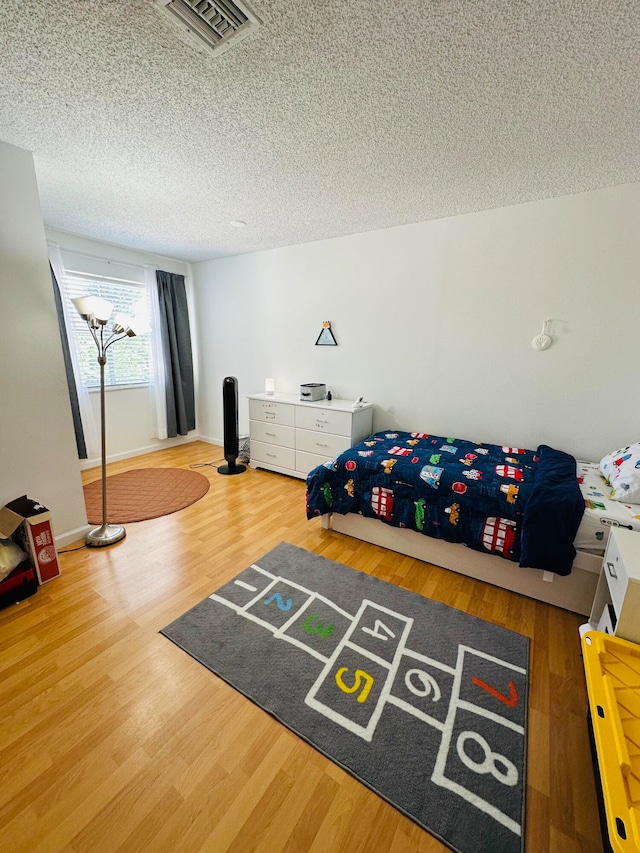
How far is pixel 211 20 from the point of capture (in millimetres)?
1135

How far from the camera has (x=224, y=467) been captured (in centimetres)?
390

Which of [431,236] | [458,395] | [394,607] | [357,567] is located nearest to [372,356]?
[458,395]

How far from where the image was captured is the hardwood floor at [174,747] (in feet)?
3.30

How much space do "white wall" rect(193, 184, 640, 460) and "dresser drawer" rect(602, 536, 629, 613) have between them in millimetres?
1279

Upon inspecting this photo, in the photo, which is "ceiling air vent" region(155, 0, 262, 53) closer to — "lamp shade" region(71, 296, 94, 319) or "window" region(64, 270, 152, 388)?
"lamp shade" region(71, 296, 94, 319)

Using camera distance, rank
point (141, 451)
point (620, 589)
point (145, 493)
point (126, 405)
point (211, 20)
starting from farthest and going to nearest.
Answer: point (141, 451) < point (126, 405) < point (145, 493) < point (620, 589) < point (211, 20)

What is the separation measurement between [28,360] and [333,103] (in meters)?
2.20

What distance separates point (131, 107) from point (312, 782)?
2875 mm

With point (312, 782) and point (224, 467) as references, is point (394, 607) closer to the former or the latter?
point (312, 782)

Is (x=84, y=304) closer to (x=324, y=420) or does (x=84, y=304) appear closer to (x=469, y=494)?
(x=324, y=420)

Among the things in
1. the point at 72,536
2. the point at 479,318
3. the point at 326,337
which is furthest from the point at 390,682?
the point at 326,337

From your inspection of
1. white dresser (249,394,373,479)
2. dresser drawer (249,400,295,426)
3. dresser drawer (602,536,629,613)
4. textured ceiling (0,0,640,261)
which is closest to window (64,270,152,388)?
textured ceiling (0,0,640,261)

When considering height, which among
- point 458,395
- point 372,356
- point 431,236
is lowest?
point 458,395

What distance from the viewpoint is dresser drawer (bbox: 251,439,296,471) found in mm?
3613
